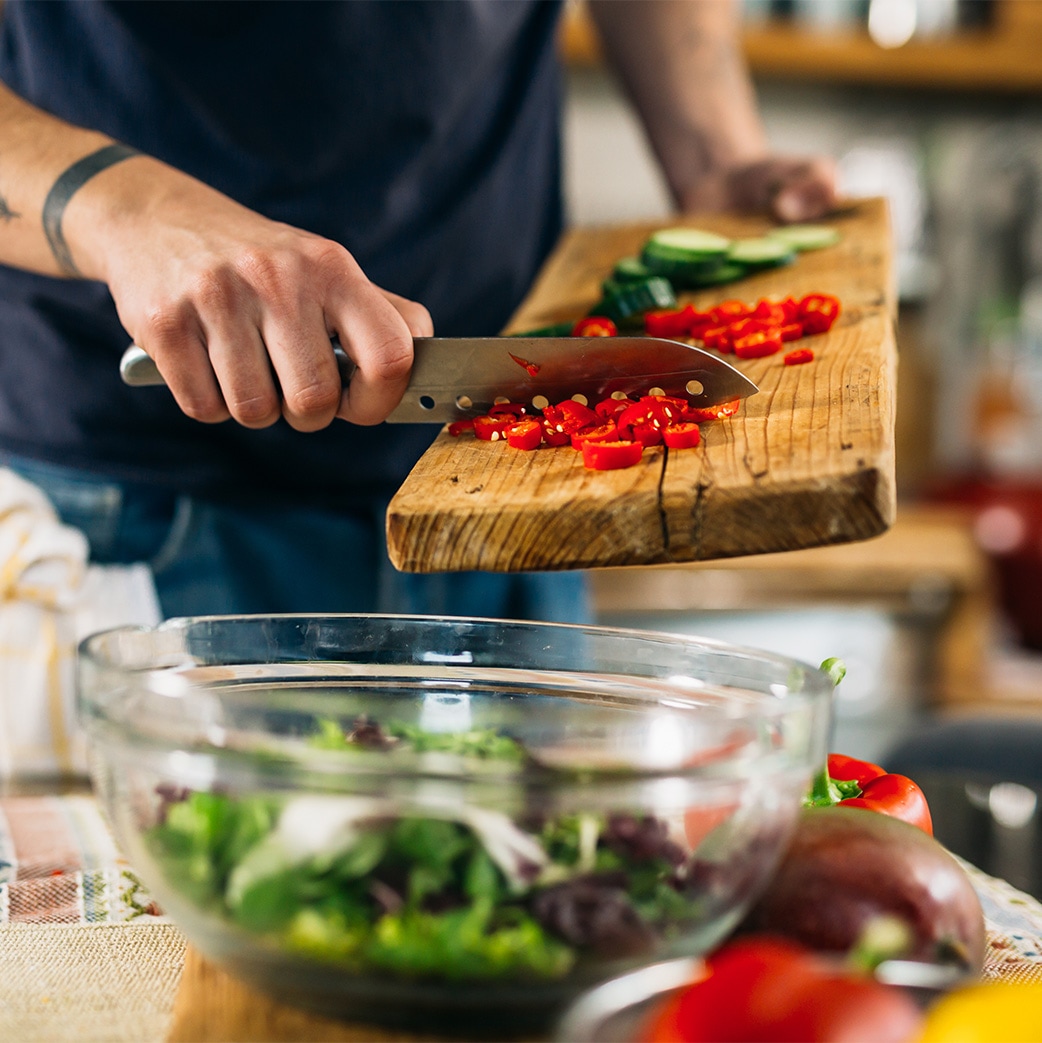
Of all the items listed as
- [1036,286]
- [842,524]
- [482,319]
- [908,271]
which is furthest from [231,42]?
[1036,286]

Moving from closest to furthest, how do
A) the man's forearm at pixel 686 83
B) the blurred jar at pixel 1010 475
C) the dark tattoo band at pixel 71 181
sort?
the dark tattoo band at pixel 71 181, the man's forearm at pixel 686 83, the blurred jar at pixel 1010 475

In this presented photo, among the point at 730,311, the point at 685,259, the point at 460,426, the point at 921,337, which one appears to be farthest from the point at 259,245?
the point at 921,337

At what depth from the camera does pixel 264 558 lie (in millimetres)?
1297

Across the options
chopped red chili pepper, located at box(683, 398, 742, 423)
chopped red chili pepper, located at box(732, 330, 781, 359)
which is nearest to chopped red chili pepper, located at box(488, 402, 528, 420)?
chopped red chili pepper, located at box(683, 398, 742, 423)

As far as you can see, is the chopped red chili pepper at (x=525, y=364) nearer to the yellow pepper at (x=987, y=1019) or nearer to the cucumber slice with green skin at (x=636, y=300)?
the cucumber slice with green skin at (x=636, y=300)

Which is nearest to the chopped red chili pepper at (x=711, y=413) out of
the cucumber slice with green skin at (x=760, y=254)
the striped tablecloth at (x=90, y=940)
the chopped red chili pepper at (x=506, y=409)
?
the chopped red chili pepper at (x=506, y=409)

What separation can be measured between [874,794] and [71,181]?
25.8 inches

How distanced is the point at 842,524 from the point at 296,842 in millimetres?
311

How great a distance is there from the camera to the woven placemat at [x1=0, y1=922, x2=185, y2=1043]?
56 centimetres

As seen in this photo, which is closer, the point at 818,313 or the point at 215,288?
the point at 215,288

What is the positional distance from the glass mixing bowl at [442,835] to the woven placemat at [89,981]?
88mm

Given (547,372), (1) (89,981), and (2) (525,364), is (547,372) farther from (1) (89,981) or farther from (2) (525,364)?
(1) (89,981)

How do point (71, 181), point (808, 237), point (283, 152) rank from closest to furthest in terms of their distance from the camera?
point (71, 181) → point (283, 152) → point (808, 237)

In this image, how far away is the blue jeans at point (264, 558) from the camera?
1.21 metres
